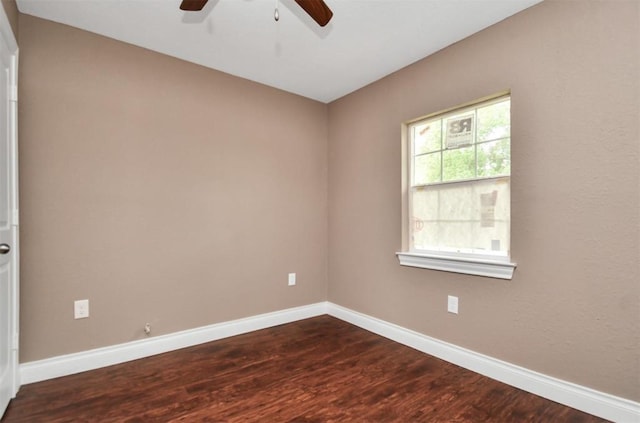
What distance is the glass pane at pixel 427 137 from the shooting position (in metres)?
2.69

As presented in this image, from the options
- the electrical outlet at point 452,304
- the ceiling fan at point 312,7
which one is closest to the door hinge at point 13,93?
the ceiling fan at point 312,7

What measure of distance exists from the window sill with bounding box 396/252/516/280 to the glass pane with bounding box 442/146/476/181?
2.11 ft

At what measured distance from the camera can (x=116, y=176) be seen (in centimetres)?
243

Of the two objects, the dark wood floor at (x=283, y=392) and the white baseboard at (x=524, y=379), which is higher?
the white baseboard at (x=524, y=379)

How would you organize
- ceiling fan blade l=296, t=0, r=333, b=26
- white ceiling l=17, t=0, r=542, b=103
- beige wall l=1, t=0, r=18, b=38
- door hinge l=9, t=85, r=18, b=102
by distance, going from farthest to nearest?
white ceiling l=17, t=0, r=542, b=103
door hinge l=9, t=85, r=18, b=102
beige wall l=1, t=0, r=18, b=38
ceiling fan blade l=296, t=0, r=333, b=26

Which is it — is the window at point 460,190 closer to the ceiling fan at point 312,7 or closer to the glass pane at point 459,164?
the glass pane at point 459,164

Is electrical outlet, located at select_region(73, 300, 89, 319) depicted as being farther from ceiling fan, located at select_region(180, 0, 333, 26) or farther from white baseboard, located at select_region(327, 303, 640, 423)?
white baseboard, located at select_region(327, 303, 640, 423)

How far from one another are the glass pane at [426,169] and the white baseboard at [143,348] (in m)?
1.85

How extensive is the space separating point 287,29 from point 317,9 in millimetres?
793

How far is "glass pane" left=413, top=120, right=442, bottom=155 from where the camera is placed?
2691 millimetres

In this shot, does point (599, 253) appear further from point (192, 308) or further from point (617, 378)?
point (192, 308)

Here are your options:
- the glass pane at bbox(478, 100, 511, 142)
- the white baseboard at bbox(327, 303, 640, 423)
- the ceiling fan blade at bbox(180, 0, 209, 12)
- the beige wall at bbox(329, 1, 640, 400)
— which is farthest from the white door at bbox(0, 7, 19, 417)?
the glass pane at bbox(478, 100, 511, 142)

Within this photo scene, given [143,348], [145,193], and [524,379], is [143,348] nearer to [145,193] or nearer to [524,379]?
[145,193]

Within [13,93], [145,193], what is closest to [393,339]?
[145,193]
